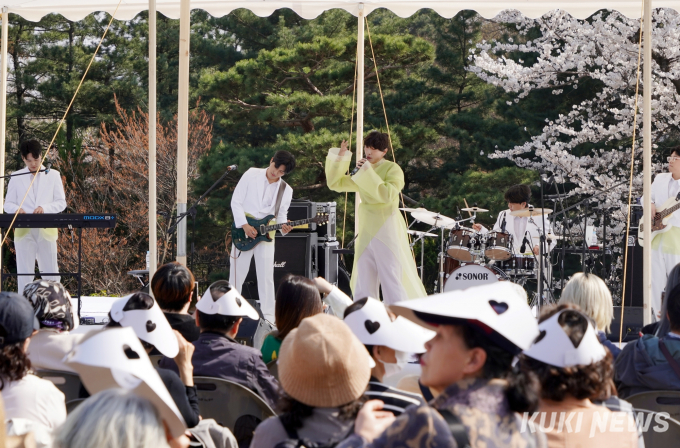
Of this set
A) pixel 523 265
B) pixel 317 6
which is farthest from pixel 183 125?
pixel 523 265

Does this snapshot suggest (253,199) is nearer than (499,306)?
No

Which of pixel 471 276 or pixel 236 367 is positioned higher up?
pixel 236 367

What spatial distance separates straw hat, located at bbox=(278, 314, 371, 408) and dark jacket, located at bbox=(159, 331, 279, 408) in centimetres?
112

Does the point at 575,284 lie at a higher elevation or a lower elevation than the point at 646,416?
higher

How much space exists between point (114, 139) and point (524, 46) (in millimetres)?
8397

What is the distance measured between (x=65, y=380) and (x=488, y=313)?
201 centimetres

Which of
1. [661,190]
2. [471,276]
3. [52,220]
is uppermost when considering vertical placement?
[661,190]

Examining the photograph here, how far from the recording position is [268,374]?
10.1 ft

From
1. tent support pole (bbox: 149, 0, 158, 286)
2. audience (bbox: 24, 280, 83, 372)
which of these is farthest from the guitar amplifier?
audience (bbox: 24, 280, 83, 372)

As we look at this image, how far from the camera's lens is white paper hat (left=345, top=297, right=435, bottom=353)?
8.53 ft

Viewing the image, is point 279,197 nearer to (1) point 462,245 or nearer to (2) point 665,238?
(1) point 462,245

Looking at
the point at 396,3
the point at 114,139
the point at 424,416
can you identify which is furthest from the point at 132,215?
the point at 424,416

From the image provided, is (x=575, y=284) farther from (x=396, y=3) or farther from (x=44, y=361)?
(x=396, y=3)

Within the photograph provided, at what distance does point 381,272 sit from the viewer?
6.91 meters
